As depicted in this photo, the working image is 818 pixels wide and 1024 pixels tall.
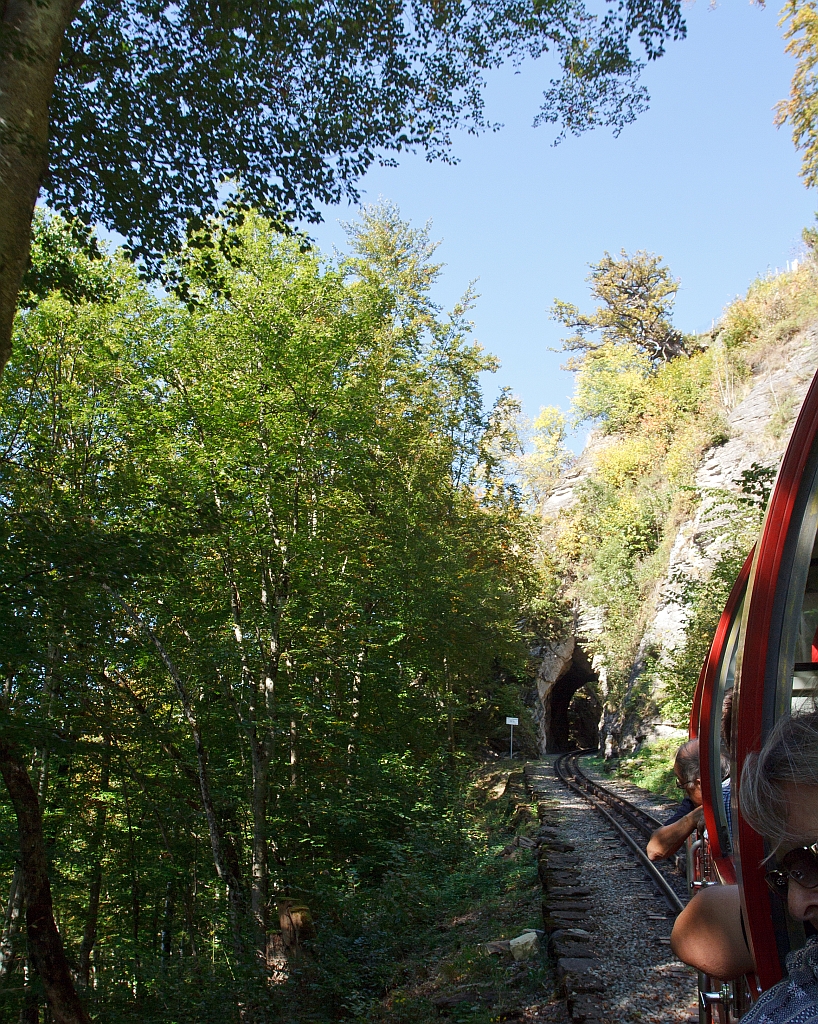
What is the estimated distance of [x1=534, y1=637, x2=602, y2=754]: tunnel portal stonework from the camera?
4231 centimetres

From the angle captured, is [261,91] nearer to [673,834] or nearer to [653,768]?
[673,834]

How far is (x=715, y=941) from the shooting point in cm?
203

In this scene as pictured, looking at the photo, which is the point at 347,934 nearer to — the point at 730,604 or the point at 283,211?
the point at 730,604

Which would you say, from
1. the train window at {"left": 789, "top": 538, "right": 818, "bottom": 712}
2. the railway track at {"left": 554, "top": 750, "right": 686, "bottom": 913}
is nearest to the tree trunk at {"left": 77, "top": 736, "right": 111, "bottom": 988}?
the railway track at {"left": 554, "top": 750, "right": 686, "bottom": 913}

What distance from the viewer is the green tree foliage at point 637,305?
150 feet

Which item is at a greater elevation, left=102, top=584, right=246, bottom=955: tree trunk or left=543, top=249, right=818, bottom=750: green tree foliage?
left=543, top=249, right=818, bottom=750: green tree foliage

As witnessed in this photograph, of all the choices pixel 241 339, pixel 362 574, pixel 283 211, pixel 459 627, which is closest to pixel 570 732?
pixel 459 627

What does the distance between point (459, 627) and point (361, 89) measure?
562 inches

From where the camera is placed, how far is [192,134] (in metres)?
7.20

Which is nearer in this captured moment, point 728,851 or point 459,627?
point 728,851

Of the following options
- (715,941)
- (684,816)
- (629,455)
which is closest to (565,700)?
(629,455)

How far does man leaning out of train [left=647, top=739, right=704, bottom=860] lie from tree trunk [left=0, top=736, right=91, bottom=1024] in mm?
6017

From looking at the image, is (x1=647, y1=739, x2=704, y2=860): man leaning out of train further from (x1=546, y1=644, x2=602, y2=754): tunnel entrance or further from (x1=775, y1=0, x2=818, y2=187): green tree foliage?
(x1=546, y1=644, x2=602, y2=754): tunnel entrance

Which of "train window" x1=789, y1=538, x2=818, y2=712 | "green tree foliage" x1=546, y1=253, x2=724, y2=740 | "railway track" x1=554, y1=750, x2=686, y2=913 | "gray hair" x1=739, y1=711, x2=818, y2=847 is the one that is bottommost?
"railway track" x1=554, y1=750, x2=686, y2=913
